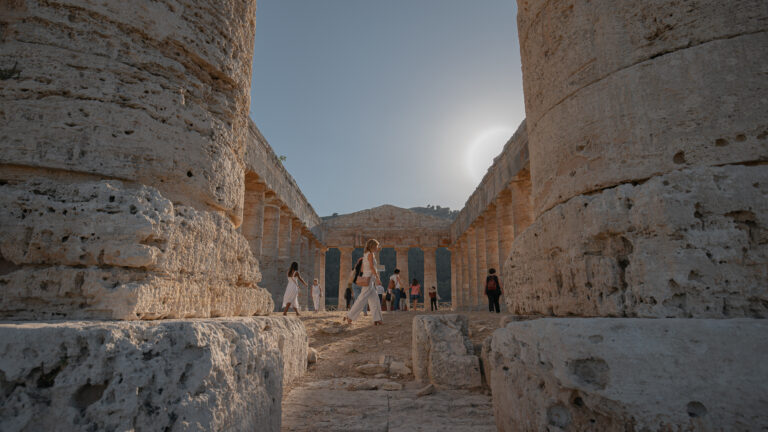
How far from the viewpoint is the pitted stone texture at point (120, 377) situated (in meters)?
1.37

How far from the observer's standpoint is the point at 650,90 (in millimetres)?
2336

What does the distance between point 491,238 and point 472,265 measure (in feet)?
A: 9.70

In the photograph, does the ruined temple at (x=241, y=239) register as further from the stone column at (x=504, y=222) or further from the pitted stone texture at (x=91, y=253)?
the stone column at (x=504, y=222)

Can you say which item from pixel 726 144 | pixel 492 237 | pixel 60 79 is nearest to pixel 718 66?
pixel 726 144

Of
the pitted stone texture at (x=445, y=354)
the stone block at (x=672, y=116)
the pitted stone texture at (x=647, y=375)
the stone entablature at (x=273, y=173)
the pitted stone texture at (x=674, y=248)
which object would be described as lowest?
the pitted stone texture at (x=445, y=354)

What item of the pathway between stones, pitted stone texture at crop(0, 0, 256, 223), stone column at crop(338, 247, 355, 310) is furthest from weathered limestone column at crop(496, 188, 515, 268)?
pitted stone texture at crop(0, 0, 256, 223)

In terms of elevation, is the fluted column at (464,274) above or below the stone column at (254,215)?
below

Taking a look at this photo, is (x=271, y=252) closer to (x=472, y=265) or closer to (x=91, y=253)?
(x=472, y=265)

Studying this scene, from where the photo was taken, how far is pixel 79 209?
1940 mm

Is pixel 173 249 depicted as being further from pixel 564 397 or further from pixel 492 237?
pixel 492 237

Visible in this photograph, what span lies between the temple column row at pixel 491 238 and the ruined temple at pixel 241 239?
10.2 meters

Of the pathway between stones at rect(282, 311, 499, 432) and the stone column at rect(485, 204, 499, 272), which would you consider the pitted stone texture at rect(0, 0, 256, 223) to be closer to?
the pathway between stones at rect(282, 311, 499, 432)

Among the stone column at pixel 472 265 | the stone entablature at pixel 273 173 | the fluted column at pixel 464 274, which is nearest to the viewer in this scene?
the stone entablature at pixel 273 173

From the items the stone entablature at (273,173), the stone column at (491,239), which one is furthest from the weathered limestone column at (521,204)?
the stone entablature at (273,173)
